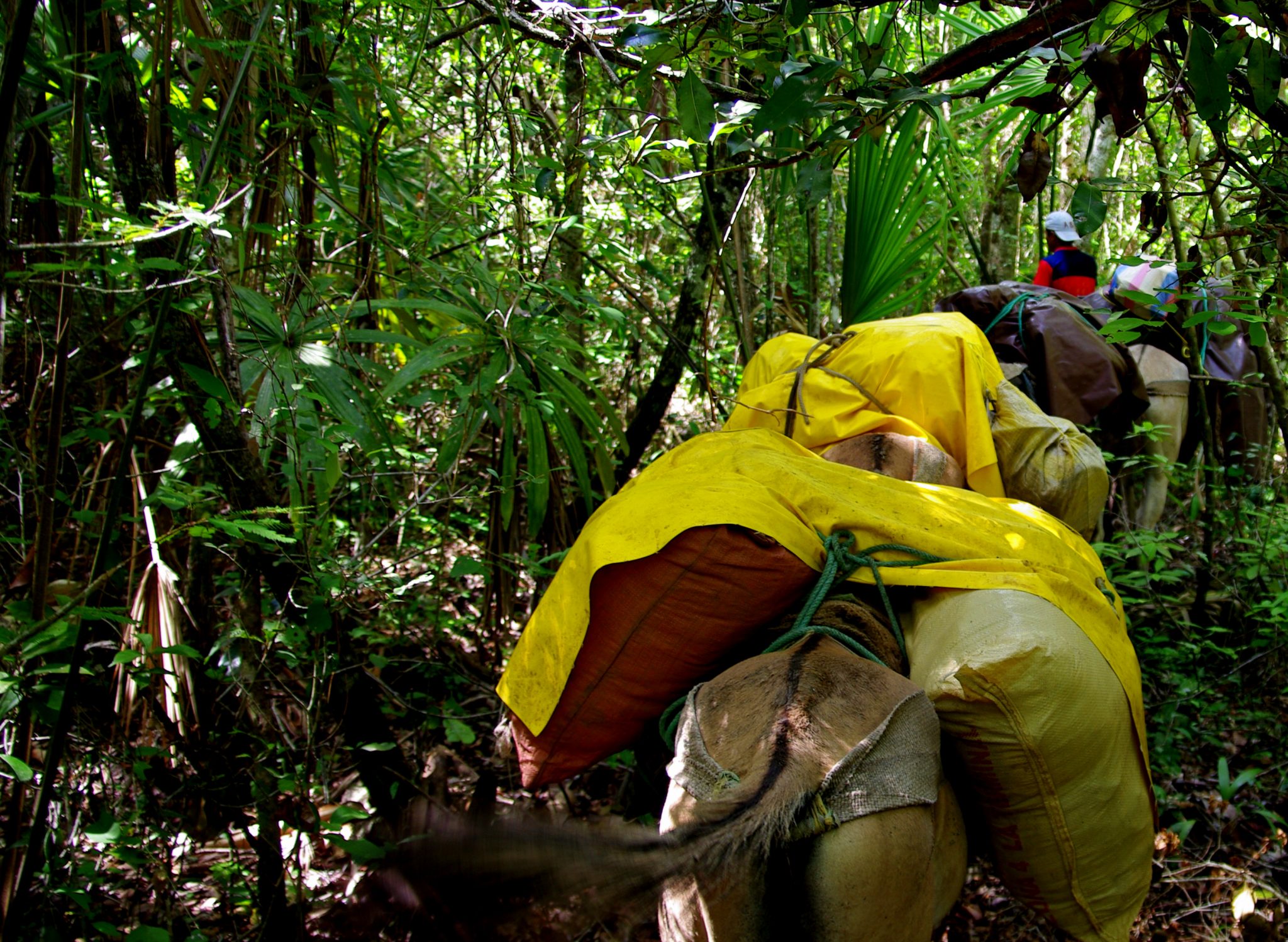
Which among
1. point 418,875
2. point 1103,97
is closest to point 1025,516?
point 1103,97

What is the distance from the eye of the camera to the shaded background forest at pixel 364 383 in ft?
5.82

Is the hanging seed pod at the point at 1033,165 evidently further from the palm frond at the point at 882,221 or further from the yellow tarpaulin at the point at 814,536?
the palm frond at the point at 882,221

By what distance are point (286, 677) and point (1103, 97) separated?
285 centimetres

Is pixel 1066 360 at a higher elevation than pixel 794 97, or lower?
lower

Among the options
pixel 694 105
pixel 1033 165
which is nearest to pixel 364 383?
pixel 694 105

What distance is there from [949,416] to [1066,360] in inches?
64.5

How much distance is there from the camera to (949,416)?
95.4 inches

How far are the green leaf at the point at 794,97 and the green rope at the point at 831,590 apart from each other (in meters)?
0.81

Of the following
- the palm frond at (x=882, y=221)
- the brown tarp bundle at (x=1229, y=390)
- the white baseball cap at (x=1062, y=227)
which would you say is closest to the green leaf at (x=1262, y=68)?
the palm frond at (x=882, y=221)

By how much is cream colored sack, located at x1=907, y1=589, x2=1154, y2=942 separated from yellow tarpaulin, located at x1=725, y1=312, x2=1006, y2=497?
2.91 ft

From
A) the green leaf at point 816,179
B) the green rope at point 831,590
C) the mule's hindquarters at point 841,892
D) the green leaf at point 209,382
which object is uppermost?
the green leaf at point 816,179

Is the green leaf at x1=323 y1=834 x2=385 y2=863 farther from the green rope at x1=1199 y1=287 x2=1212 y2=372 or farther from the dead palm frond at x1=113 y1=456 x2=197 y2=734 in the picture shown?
the green rope at x1=1199 y1=287 x2=1212 y2=372

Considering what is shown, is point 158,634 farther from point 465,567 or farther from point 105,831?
point 465,567

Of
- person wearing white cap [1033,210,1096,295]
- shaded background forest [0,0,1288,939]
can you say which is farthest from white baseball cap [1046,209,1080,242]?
shaded background forest [0,0,1288,939]
